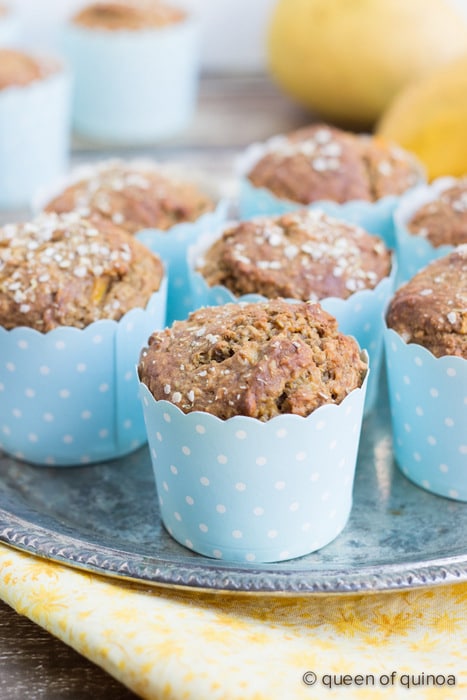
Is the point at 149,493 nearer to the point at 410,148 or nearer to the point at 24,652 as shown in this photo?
the point at 24,652

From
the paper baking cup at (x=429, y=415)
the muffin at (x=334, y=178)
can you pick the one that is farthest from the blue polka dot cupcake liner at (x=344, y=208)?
the paper baking cup at (x=429, y=415)

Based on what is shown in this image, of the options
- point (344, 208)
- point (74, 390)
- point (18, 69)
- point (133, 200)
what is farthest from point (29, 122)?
point (74, 390)

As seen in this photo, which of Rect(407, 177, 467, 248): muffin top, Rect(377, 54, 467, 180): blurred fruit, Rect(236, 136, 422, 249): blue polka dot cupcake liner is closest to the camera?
Rect(407, 177, 467, 248): muffin top

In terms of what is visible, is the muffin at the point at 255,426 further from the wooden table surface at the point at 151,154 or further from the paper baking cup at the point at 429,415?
the wooden table surface at the point at 151,154

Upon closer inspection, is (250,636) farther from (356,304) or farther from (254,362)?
(356,304)

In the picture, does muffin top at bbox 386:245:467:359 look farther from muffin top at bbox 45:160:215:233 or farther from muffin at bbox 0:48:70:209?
muffin at bbox 0:48:70:209

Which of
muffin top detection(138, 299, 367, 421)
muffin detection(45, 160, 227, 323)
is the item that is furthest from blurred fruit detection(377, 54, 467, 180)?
muffin top detection(138, 299, 367, 421)
